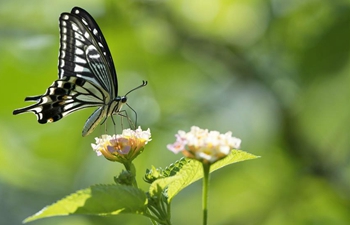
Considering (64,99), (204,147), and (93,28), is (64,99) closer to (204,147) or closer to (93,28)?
(93,28)

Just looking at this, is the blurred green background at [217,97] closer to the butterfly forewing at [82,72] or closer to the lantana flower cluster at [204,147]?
the butterfly forewing at [82,72]

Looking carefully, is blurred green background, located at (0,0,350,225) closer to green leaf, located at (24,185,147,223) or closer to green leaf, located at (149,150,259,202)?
green leaf, located at (149,150,259,202)

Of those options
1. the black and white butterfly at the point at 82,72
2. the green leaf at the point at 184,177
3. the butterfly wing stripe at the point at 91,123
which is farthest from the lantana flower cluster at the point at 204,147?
the black and white butterfly at the point at 82,72

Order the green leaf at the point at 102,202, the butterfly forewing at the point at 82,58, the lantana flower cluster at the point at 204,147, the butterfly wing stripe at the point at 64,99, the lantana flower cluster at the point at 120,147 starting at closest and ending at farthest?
the green leaf at the point at 102,202
the lantana flower cluster at the point at 204,147
the lantana flower cluster at the point at 120,147
the butterfly wing stripe at the point at 64,99
the butterfly forewing at the point at 82,58

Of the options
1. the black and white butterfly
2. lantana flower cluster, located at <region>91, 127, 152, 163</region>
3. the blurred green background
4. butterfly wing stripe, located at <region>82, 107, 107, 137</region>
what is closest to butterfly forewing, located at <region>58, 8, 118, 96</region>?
the black and white butterfly

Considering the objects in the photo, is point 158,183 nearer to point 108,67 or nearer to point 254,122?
point 108,67

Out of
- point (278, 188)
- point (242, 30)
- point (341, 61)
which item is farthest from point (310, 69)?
point (278, 188)
